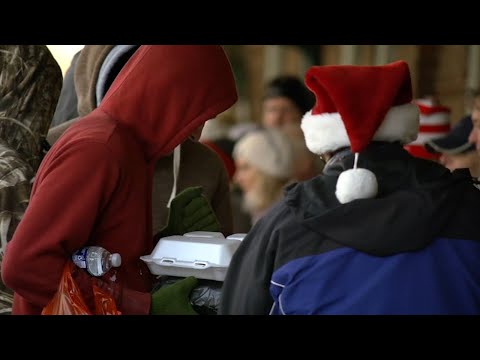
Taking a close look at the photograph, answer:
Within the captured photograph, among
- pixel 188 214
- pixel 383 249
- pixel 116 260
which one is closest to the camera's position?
pixel 383 249

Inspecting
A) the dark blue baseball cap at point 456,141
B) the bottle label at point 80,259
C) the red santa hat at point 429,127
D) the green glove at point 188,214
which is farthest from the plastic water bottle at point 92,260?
the red santa hat at point 429,127

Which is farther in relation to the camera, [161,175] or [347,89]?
[161,175]

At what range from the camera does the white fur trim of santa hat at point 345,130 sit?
5.65 feet

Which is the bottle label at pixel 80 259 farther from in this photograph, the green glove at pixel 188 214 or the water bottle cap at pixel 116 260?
the green glove at pixel 188 214

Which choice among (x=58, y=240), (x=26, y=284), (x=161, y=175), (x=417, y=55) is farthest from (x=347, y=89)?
(x=417, y=55)

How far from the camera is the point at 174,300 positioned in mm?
1913

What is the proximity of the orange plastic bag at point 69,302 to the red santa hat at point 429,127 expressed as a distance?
2.43 metres

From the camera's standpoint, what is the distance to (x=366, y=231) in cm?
163

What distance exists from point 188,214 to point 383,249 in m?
0.80

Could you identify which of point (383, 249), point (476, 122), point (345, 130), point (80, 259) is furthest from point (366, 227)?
point (476, 122)

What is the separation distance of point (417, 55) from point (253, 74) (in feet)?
6.87

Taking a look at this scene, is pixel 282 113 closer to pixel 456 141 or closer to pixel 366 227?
pixel 456 141

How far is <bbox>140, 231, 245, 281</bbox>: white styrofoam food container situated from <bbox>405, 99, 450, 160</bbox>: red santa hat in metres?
2.13
